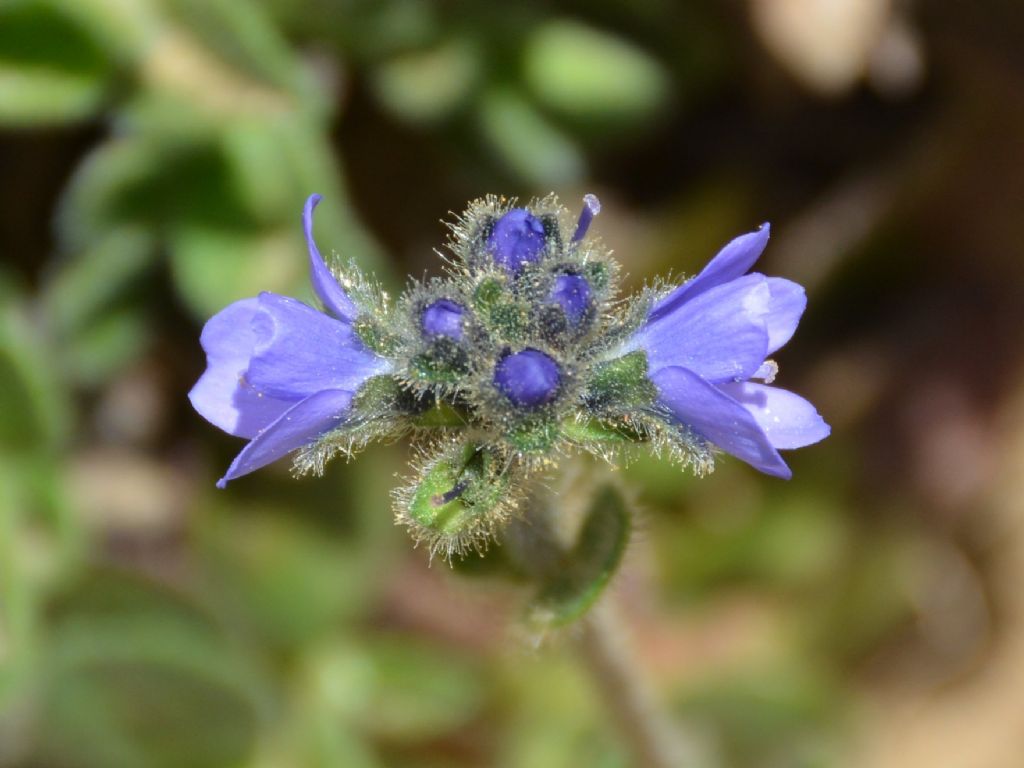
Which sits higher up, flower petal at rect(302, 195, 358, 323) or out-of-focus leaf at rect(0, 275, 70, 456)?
flower petal at rect(302, 195, 358, 323)

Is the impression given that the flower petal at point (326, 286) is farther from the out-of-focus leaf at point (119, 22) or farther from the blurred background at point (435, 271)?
the out-of-focus leaf at point (119, 22)

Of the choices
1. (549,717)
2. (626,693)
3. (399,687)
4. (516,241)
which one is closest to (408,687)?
(399,687)

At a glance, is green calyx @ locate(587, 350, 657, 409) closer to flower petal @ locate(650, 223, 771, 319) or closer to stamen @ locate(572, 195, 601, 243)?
flower petal @ locate(650, 223, 771, 319)

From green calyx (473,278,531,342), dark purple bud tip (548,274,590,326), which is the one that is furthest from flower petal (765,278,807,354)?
green calyx (473,278,531,342)

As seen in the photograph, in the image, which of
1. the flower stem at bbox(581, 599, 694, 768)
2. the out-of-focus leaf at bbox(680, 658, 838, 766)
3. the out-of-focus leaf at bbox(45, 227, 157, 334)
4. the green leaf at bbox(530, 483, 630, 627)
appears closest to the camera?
the green leaf at bbox(530, 483, 630, 627)

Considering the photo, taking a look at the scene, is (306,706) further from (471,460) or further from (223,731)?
(471,460)

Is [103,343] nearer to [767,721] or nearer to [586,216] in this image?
[586,216]
